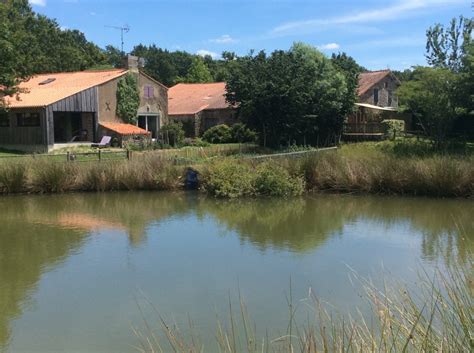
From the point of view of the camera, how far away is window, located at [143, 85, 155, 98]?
33.5 m

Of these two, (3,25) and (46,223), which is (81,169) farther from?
(3,25)

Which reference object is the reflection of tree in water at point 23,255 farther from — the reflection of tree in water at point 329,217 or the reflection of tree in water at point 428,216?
the reflection of tree in water at point 428,216

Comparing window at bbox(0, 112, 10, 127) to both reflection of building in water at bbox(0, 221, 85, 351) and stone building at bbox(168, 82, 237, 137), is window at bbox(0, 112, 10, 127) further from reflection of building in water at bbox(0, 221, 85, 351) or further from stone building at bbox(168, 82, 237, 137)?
reflection of building in water at bbox(0, 221, 85, 351)

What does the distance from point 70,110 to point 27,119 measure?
2.48 meters

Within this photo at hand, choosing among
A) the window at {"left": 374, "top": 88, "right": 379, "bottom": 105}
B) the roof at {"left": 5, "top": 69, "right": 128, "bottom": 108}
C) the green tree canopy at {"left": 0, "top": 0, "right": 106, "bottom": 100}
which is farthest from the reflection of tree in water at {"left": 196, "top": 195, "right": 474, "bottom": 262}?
the window at {"left": 374, "top": 88, "right": 379, "bottom": 105}

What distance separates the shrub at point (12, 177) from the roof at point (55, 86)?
10087mm

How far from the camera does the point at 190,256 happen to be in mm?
9148

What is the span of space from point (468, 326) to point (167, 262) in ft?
21.0

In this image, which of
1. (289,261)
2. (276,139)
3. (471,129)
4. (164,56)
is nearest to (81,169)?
(289,261)

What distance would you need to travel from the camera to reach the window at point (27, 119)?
2825cm

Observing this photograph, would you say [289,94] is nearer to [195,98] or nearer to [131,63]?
[131,63]

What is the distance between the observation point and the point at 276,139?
27641 millimetres

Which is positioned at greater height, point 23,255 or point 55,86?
point 55,86

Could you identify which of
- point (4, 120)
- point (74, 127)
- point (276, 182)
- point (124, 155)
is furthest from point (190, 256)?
point (4, 120)
